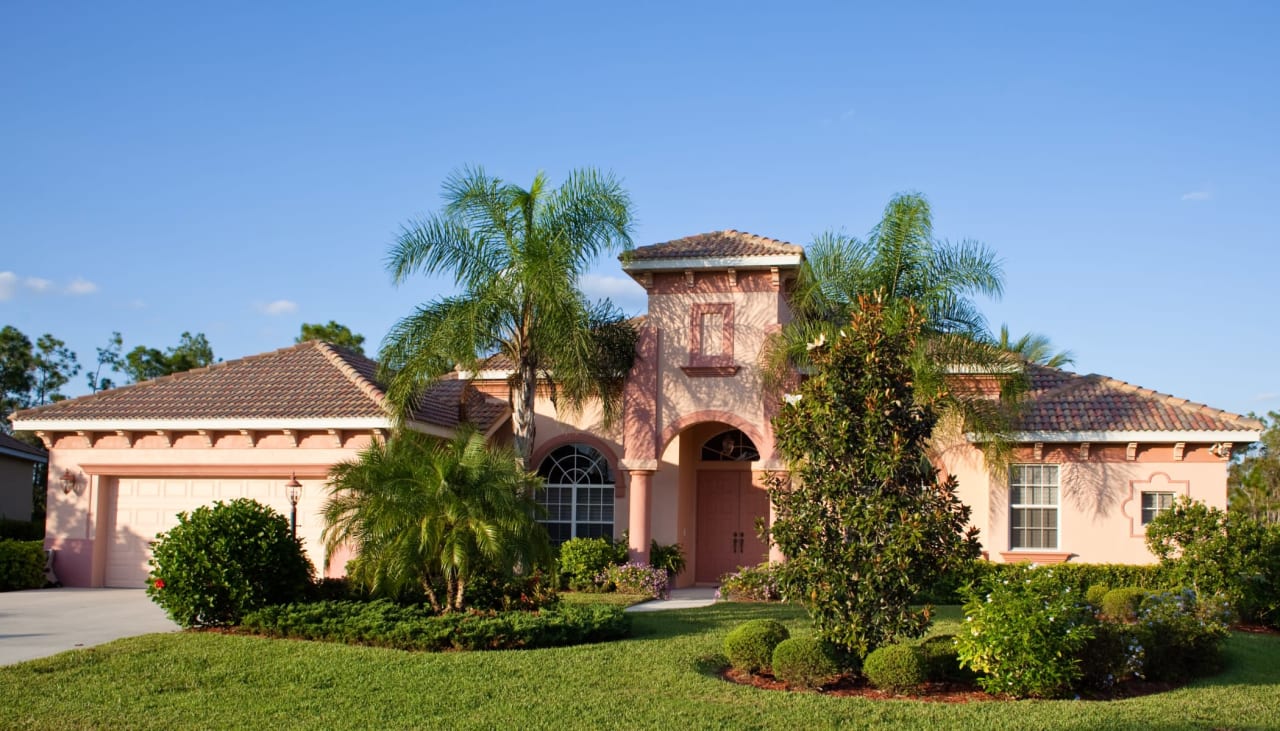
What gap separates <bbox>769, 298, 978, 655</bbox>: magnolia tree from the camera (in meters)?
11.3

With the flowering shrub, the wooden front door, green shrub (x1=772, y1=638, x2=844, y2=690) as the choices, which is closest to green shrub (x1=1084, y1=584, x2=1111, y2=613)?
the wooden front door

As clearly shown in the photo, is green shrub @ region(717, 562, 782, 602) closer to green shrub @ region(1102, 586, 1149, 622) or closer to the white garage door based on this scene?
green shrub @ region(1102, 586, 1149, 622)

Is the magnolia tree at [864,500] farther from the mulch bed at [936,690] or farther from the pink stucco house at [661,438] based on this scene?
the pink stucco house at [661,438]

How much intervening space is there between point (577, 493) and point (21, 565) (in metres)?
10.4

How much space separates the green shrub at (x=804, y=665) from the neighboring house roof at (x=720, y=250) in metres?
10.8

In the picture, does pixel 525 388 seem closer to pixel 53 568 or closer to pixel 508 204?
pixel 508 204

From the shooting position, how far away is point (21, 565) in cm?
2092

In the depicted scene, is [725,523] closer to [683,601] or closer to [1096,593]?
[683,601]

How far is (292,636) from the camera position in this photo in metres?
13.7

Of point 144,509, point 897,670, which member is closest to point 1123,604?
point 897,670

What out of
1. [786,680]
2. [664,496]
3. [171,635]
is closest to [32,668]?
[171,635]

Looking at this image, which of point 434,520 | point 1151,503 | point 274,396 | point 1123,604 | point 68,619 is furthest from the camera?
point 274,396

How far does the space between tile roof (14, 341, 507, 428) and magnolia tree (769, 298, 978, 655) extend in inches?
388

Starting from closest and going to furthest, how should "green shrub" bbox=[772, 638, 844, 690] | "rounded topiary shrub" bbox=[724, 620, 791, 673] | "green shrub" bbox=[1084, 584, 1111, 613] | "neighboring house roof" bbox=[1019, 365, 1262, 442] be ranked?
"green shrub" bbox=[772, 638, 844, 690]
"rounded topiary shrub" bbox=[724, 620, 791, 673]
"green shrub" bbox=[1084, 584, 1111, 613]
"neighboring house roof" bbox=[1019, 365, 1262, 442]
